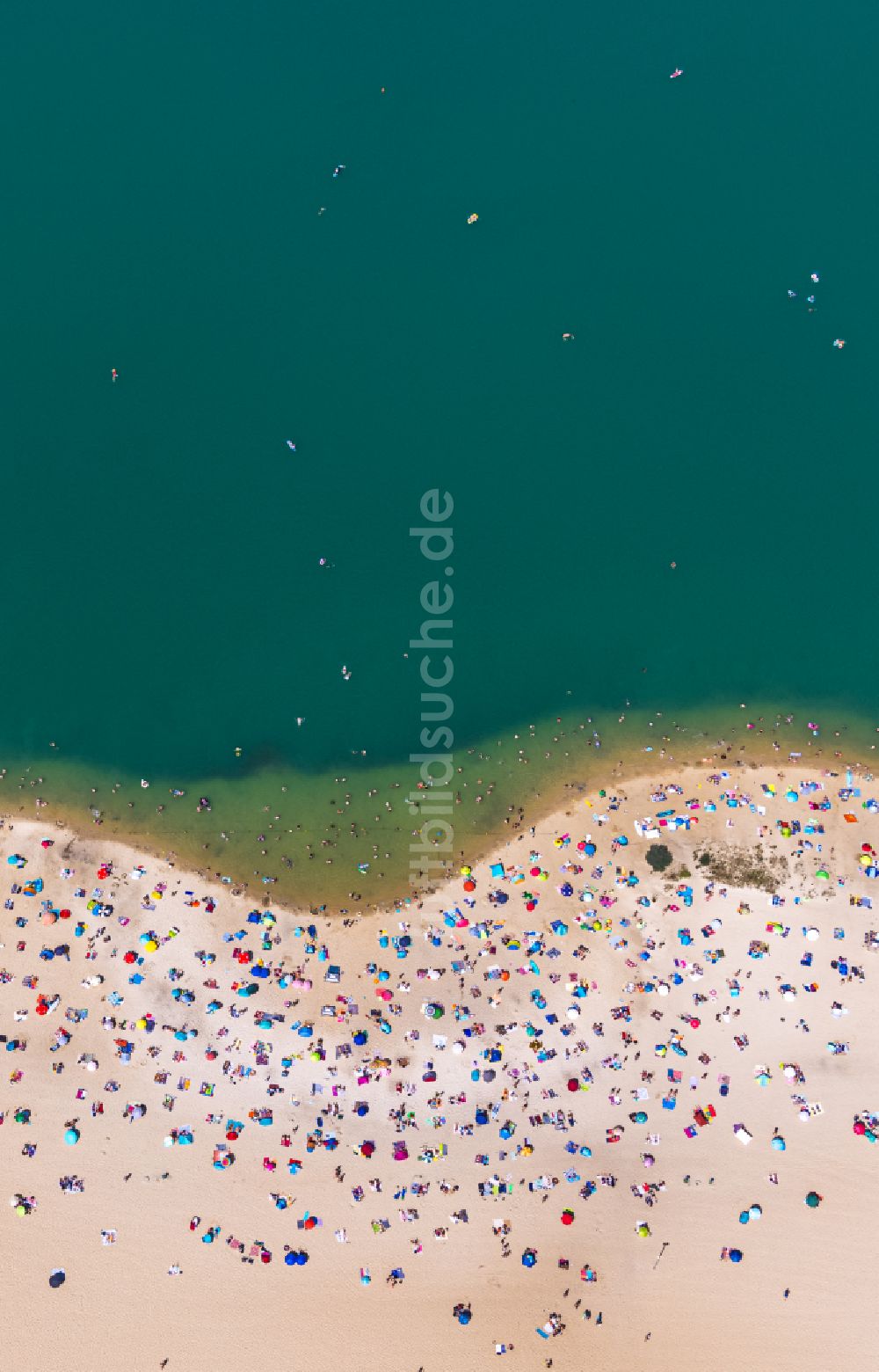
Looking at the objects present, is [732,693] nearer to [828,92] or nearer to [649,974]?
[649,974]

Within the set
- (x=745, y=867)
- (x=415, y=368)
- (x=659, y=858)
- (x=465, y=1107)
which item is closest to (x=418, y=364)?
(x=415, y=368)

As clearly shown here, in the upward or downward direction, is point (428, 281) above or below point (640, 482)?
above

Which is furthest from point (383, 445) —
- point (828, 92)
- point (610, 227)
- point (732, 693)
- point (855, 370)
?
point (828, 92)

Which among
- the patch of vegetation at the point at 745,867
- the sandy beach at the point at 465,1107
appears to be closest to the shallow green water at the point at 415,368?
the sandy beach at the point at 465,1107

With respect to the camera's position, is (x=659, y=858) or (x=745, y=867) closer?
(x=745, y=867)

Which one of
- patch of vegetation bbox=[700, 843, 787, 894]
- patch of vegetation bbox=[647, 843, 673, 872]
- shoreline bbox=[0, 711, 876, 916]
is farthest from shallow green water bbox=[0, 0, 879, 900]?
patch of vegetation bbox=[700, 843, 787, 894]

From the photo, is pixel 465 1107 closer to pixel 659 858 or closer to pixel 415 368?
pixel 659 858

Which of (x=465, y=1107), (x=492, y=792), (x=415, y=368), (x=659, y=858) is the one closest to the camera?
(x=465, y=1107)
